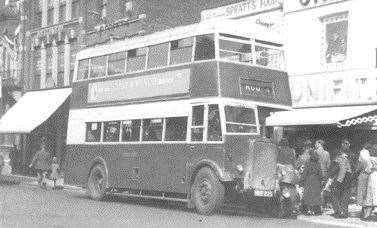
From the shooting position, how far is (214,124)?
1448cm

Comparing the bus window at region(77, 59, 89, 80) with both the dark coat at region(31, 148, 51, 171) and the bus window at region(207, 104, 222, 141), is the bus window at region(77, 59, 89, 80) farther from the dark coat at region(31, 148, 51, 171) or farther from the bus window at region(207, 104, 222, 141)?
the bus window at region(207, 104, 222, 141)

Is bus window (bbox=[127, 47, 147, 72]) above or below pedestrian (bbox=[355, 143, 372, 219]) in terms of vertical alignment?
above

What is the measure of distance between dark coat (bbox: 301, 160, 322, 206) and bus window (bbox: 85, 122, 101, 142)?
6.72 m

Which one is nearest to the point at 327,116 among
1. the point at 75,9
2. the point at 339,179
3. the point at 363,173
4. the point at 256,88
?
the point at 256,88

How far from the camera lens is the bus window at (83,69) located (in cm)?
1923

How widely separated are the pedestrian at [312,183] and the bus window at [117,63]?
19.9ft

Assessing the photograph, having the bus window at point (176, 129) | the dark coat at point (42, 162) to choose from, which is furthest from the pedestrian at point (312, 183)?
the dark coat at point (42, 162)

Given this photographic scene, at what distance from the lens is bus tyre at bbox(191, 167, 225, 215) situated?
14.0 metres

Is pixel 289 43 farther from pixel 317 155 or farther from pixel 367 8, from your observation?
pixel 317 155

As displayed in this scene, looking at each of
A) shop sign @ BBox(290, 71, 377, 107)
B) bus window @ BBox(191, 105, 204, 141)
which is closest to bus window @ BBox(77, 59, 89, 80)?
bus window @ BBox(191, 105, 204, 141)

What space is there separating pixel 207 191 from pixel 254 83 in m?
2.95

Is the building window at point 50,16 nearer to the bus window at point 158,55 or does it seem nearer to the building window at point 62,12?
the building window at point 62,12

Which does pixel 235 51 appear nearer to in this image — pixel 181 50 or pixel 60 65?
pixel 181 50

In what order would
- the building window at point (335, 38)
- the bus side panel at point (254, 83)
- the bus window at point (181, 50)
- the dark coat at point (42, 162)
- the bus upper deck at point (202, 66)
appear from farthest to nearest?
the dark coat at point (42, 162), the building window at point (335, 38), the bus window at point (181, 50), the bus upper deck at point (202, 66), the bus side panel at point (254, 83)
